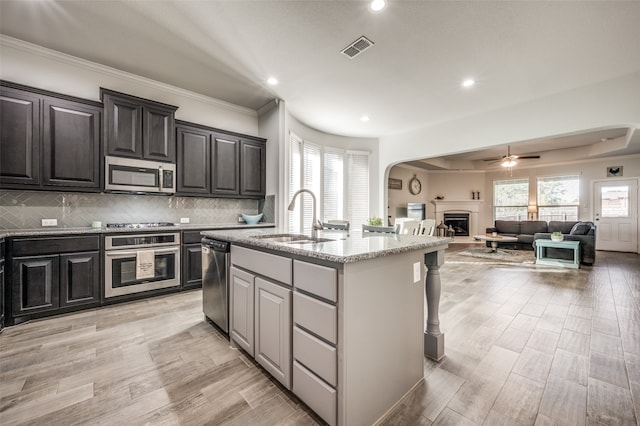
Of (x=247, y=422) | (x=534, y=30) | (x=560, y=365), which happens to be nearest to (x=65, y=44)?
(x=247, y=422)

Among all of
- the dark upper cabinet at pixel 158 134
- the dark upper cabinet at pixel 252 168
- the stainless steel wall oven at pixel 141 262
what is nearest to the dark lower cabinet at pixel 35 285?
the stainless steel wall oven at pixel 141 262

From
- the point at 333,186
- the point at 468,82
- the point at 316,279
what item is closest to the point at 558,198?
the point at 468,82

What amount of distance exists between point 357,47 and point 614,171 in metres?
Result: 9.14

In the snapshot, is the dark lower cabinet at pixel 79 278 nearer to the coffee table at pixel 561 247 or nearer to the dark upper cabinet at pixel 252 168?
the dark upper cabinet at pixel 252 168

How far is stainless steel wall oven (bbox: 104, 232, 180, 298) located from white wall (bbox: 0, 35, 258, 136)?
191 centimetres

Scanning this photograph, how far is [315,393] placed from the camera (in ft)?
4.63

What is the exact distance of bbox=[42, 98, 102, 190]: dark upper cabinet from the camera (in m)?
2.90

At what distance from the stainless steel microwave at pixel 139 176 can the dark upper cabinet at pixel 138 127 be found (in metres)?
0.09

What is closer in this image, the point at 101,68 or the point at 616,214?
the point at 101,68

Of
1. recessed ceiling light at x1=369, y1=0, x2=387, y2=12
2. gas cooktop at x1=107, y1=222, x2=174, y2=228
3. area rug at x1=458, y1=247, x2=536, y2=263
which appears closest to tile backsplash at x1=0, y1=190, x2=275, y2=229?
gas cooktop at x1=107, y1=222, x2=174, y2=228

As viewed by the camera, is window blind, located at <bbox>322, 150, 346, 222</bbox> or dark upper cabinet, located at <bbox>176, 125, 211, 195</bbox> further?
window blind, located at <bbox>322, 150, 346, 222</bbox>

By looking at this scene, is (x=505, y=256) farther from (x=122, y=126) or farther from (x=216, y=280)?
(x=122, y=126)

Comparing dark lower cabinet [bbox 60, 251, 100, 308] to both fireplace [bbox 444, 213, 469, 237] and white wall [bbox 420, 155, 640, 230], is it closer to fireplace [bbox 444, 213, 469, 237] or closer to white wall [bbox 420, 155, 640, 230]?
white wall [bbox 420, 155, 640, 230]

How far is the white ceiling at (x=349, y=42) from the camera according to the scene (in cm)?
239
